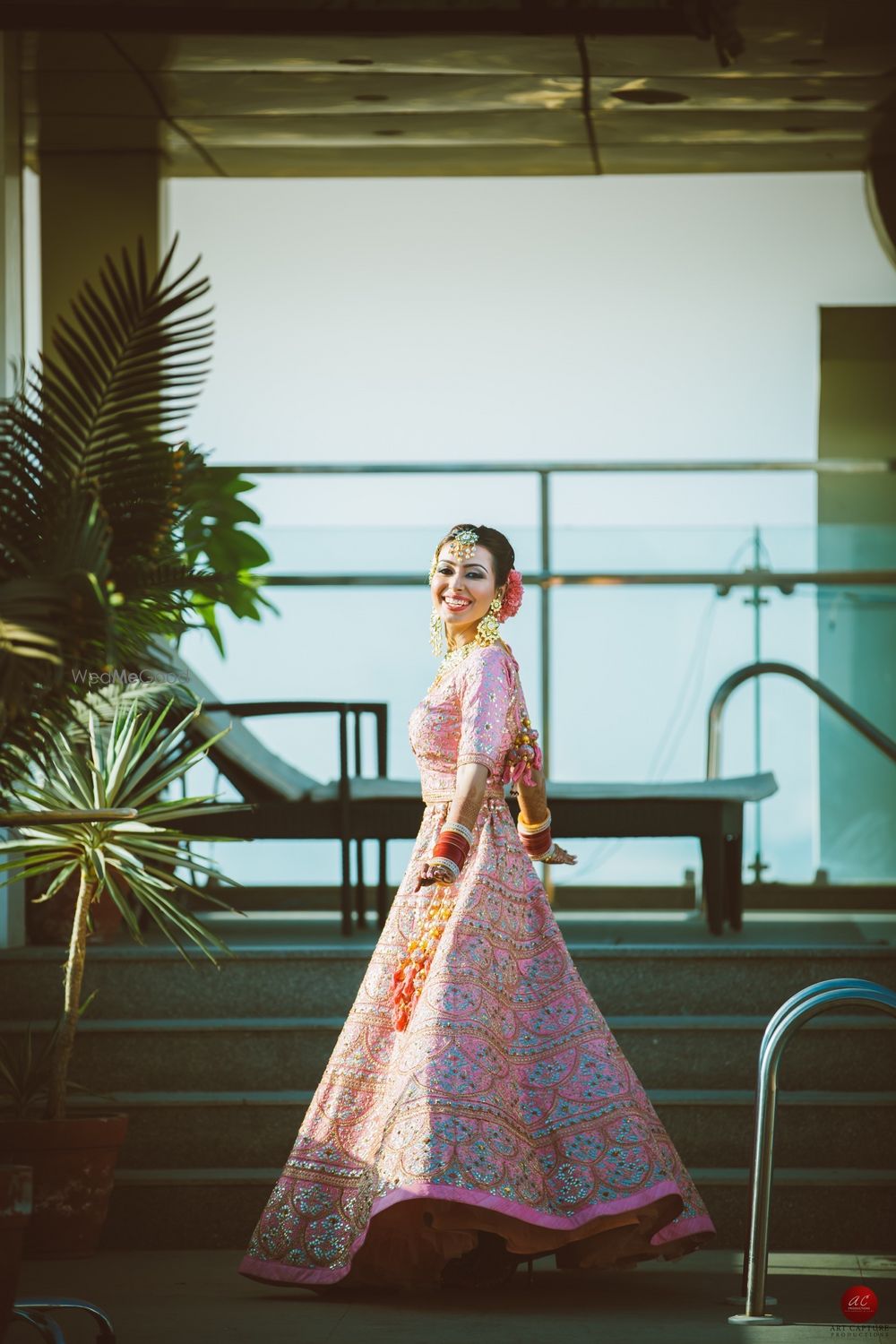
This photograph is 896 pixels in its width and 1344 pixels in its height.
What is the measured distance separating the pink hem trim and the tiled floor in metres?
0.06

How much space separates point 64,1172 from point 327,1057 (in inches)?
31.1

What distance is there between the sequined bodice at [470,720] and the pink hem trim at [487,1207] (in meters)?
0.81

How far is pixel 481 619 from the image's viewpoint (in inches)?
161

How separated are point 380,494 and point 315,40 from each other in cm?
150

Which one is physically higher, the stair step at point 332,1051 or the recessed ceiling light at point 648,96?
the recessed ceiling light at point 648,96

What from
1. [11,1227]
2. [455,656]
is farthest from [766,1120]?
[11,1227]

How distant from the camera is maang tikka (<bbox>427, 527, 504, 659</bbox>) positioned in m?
4.08

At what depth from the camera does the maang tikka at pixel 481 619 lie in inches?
161

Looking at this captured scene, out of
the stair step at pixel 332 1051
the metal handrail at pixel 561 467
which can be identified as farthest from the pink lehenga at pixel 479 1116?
the metal handrail at pixel 561 467

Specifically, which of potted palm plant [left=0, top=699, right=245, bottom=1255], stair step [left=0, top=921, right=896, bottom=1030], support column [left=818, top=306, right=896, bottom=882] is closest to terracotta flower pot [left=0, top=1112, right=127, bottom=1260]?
potted palm plant [left=0, top=699, right=245, bottom=1255]

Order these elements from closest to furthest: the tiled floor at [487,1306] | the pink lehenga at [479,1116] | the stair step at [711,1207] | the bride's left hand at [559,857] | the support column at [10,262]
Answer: the tiled floor at [487,1306], the pink lehenga at [479,1116], the bride's left hand at [559,857], the stair step at [711,1207], the support column at [10,262]

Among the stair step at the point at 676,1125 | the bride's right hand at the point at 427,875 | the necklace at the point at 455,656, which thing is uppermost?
the necklace at the point at 455,656

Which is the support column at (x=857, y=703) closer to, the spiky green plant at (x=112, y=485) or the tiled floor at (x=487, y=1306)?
the tiled floor at (x=487, y=1306)

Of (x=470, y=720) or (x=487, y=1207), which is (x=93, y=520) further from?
(x=487, y=1207)
